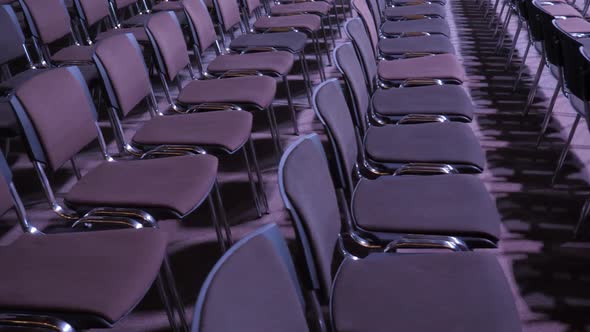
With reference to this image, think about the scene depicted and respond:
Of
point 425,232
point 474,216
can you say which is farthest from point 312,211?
point 474,216

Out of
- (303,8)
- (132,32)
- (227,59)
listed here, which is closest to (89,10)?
(132,32)

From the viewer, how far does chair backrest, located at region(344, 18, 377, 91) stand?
2.79 m

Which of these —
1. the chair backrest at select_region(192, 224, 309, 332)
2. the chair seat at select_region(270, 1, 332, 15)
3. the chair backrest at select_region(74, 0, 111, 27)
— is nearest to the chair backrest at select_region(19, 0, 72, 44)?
the chair backrest at select_region(74, 0, 111, 27)

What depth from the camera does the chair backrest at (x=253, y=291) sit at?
104 cm

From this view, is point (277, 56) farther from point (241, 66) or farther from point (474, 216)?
point (474, 216)

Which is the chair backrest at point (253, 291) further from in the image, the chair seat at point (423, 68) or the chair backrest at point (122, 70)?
the chair seat at point (423, 68)

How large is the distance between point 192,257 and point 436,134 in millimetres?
1297

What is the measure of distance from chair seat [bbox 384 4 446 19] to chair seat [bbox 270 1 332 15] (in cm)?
56

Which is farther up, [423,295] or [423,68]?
[423,295]

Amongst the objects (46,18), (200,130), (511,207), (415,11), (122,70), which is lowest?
(511,207)

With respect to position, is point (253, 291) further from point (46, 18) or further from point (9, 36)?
point (46, 18)

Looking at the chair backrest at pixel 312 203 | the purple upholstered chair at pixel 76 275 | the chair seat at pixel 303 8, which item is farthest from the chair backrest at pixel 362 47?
the chair seat at pixel 303 8

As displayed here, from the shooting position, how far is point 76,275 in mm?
1619

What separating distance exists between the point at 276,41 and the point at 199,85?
0.94m
